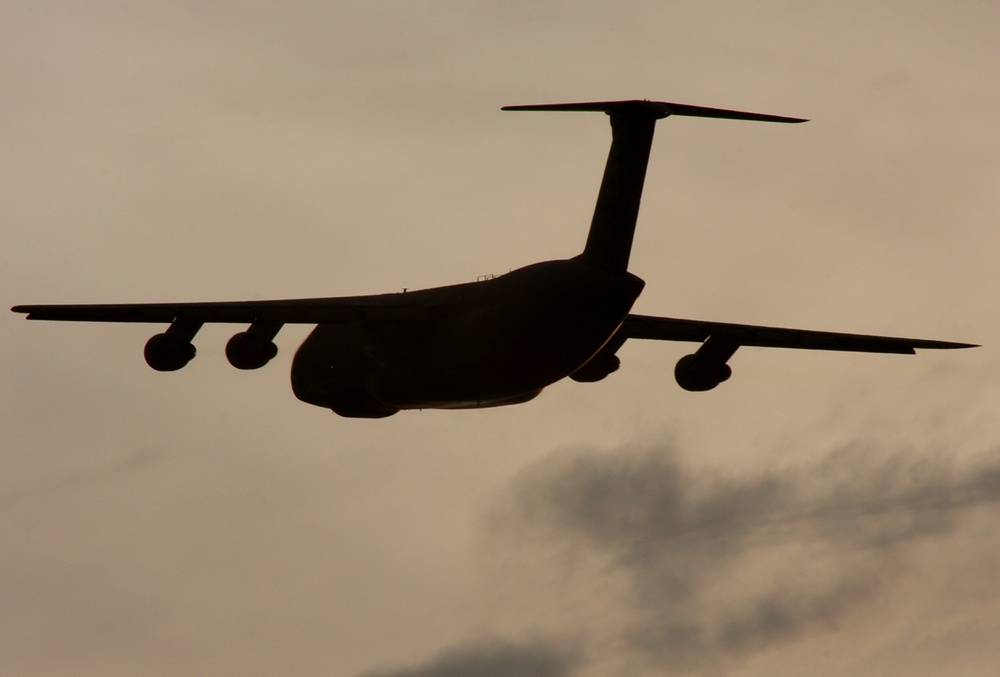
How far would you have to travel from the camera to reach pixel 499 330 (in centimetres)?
3659

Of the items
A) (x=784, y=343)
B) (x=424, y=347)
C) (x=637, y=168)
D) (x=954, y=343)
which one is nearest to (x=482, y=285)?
(x=424, y=347)

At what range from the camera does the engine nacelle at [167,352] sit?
125 ft

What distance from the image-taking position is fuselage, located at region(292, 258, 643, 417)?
35.8 m

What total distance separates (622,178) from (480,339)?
4.52 meters

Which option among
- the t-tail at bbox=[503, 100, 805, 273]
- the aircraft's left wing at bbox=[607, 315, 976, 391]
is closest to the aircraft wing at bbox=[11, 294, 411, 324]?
the t-tail at bbox=[503, 100, 805, 273]

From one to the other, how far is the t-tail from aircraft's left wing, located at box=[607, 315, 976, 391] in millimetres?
4994

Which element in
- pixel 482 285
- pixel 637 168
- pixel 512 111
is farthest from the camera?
pixel 482 285

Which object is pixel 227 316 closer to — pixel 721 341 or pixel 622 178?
pixel 622 178

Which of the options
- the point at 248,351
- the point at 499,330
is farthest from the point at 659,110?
the point at 248,351

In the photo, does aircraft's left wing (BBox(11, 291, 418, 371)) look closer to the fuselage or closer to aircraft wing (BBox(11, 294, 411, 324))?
aircraft wing (BBox(11, 294, 411, 324))

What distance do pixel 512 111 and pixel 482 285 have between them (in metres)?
5.99

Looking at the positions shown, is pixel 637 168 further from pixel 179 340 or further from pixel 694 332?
pixel 179 340

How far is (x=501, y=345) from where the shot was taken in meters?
36.6

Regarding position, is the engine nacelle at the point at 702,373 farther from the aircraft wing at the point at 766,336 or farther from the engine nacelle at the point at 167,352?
the engine nacelle at the point at 167,352
